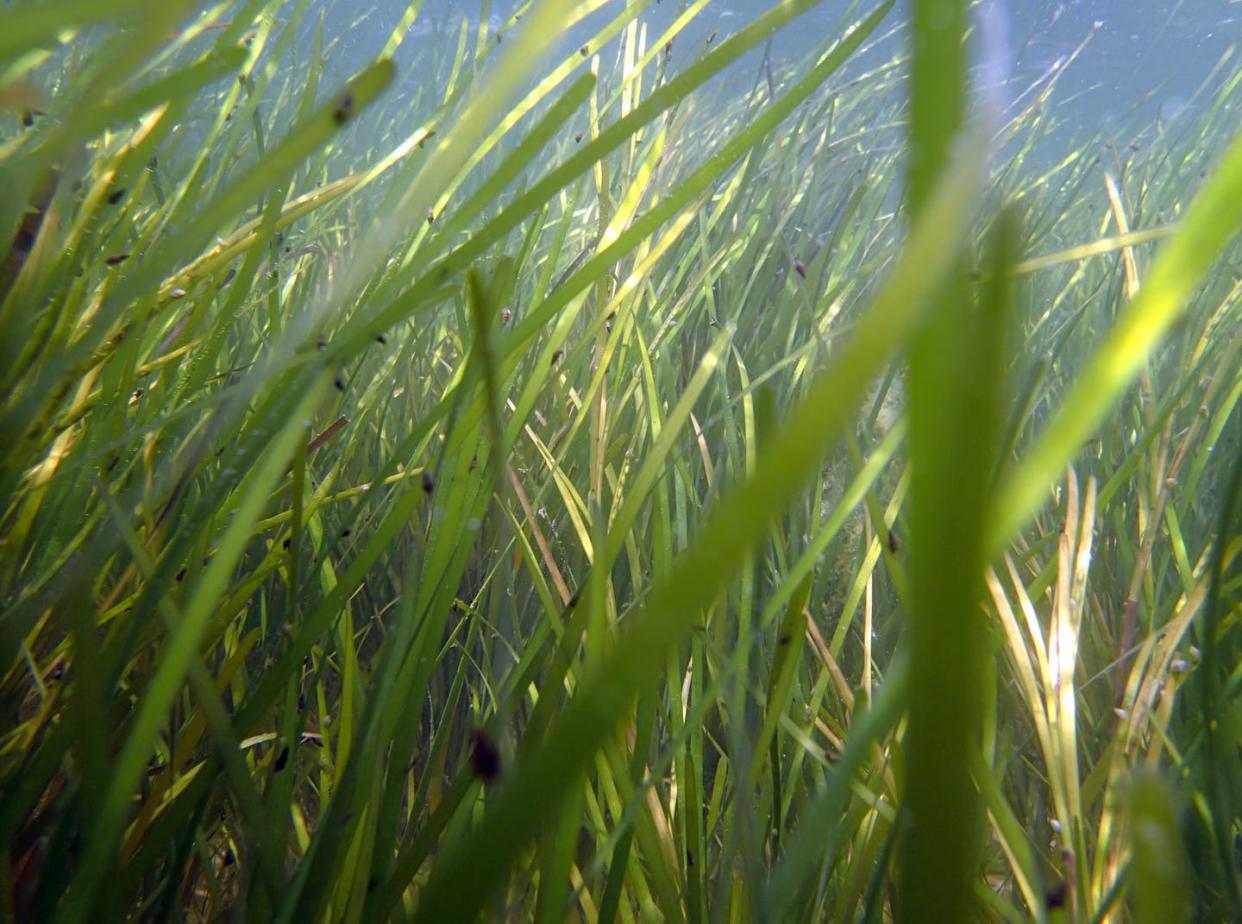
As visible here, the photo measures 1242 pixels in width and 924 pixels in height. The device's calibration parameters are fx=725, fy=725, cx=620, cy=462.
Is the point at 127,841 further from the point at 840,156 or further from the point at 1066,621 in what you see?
the point at 840,156

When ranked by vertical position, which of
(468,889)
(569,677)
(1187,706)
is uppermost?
(468,889)

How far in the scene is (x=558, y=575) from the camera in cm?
87

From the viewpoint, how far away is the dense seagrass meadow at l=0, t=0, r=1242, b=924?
23 centimetres

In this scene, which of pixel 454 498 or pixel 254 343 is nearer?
pixel 454 498

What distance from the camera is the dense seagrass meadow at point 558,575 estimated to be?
0.23 m

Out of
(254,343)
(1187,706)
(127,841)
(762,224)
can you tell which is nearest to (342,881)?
(127,841)

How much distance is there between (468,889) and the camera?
258 millimetres

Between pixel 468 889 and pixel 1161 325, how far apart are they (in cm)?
31

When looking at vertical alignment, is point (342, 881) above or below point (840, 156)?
above

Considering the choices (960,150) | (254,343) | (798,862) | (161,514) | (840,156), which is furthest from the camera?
(840,156)

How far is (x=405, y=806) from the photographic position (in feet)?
3.13

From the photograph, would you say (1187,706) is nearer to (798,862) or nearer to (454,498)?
(798,862)

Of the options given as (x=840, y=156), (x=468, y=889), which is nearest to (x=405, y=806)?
(x=468, y=889)

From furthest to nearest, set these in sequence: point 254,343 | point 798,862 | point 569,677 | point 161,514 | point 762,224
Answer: point 762,224, point 254,343, point 569,677, point 161,514, point 798,862
